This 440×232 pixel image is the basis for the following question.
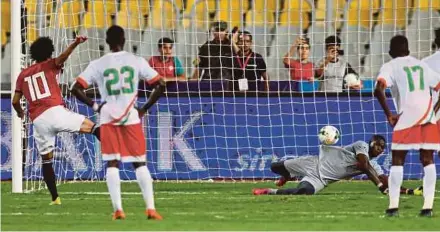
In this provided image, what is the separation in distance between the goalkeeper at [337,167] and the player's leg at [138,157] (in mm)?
4129

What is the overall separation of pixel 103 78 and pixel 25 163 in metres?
6.32

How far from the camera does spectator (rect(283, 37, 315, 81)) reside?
20438mm

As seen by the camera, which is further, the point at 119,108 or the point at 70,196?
the point at 70,196

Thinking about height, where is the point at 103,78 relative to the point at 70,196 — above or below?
above

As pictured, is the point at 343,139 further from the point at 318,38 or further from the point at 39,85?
the point at 39,85

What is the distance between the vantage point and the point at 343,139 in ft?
65.1

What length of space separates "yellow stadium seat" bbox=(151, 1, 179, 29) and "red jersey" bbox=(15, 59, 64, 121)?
5572mm

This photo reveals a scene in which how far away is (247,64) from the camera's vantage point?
2028 centimetres

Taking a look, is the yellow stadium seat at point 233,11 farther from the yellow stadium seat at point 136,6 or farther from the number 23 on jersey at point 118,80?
the number 23 on jersey at point 118,80

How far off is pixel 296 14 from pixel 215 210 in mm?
8316

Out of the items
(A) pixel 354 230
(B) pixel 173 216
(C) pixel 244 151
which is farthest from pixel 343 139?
(A) pixel 354 230

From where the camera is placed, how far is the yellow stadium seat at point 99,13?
21.0 meters

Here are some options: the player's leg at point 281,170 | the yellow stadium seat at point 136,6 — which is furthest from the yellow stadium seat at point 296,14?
the player's leg at point 281,170

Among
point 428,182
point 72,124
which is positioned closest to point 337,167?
point 72,124
